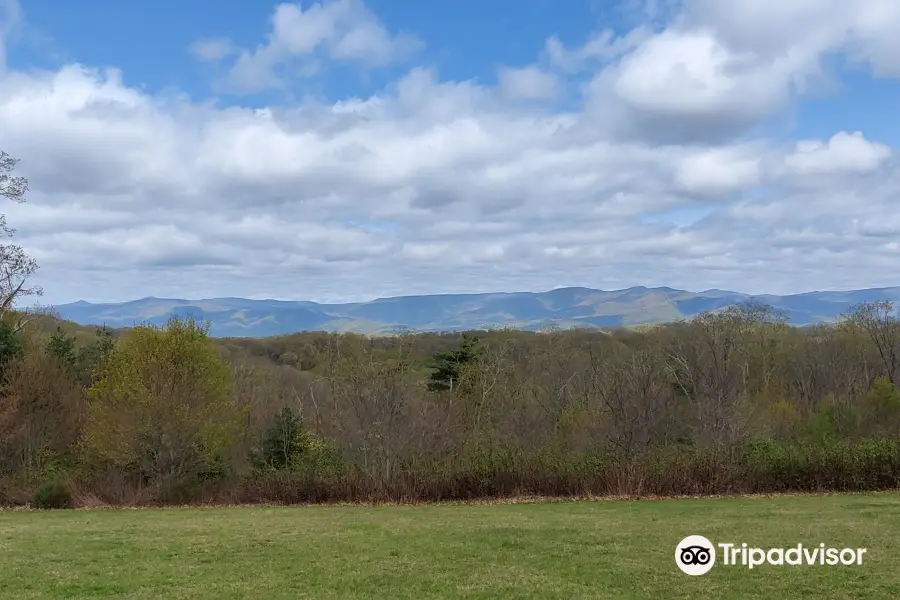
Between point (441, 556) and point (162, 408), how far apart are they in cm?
2176

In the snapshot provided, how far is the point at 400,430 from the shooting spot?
28.1m

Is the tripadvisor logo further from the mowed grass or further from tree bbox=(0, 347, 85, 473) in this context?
tree bbox=(0, 347, 85, 473)

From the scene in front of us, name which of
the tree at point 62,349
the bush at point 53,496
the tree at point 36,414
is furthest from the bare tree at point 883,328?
the tree at point 62,349

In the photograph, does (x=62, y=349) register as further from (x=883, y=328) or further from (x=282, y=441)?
(x=883, y=328)

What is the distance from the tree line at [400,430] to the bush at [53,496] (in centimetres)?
7

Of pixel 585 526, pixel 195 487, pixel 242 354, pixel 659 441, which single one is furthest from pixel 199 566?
pixel 242 354

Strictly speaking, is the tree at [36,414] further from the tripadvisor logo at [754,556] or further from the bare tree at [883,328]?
Answer: the bare tree at [883,328]

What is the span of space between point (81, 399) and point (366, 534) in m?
26.1

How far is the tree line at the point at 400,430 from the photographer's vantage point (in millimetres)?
23359

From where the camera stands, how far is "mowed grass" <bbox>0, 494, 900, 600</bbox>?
8766mm

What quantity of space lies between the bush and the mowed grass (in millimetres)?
7409

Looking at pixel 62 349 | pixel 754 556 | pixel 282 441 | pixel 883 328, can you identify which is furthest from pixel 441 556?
pixel 883 328

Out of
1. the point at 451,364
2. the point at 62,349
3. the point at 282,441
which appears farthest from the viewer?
the point at 451,364

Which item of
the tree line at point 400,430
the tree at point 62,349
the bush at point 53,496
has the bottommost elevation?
the bush at point 53,496
